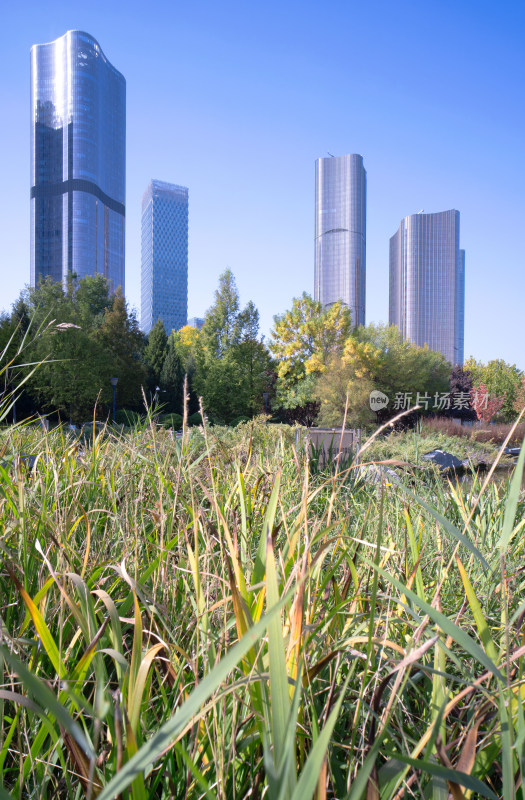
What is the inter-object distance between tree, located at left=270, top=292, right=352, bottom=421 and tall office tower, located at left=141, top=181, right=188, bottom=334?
4273 inches

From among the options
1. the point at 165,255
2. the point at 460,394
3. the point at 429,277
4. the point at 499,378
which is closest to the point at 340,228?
the point at 429,277

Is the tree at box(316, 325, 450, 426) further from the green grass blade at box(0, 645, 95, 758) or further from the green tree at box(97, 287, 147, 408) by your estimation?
the green grass blade at box(0, 645, 95, 758)

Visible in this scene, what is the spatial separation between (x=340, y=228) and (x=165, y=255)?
48.7 m

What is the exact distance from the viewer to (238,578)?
875 mm

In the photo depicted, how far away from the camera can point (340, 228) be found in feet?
406

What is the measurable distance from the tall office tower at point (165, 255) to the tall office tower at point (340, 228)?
38540 millimetres

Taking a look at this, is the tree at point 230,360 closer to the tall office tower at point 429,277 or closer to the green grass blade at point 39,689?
the green grass blade at point 39,689

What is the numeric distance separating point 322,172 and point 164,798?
143424 mm

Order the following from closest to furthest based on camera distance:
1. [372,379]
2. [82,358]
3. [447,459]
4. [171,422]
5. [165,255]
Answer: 1. [171,422]
2. [447,459]
3. [82,358]
4. [372,379]
5. [165,255]

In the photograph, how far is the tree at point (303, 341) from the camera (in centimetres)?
2798

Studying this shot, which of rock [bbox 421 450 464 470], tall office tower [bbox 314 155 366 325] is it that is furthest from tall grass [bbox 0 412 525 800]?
tall office tower [bbox 314 155 366 325]

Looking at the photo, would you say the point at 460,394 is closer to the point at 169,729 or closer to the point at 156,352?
the point at 156,352

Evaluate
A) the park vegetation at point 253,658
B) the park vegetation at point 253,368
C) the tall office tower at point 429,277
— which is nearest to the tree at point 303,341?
the park vegetation at point 253,368

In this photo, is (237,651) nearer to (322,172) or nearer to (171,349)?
(171,349)
